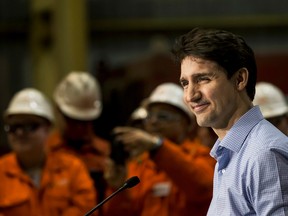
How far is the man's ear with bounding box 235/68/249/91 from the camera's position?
7.72 ft

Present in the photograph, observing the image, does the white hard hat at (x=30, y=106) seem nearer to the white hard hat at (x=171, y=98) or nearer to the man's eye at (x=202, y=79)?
the white hard hat at (x=171, y=98)

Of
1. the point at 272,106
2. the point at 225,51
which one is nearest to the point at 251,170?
the point at 225,51

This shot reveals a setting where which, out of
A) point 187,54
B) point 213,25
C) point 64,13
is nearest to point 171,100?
point 187,54

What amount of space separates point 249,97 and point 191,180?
1.61m

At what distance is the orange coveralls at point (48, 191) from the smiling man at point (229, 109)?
6.16 feet

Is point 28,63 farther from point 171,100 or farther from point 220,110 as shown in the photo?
point 220,110

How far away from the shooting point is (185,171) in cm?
396

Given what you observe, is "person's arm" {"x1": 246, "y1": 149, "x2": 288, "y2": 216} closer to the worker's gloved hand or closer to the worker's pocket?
the worker's gloved hand

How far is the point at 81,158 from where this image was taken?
4.86 metres

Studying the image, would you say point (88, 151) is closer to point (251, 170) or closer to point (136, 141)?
point (136, 141)

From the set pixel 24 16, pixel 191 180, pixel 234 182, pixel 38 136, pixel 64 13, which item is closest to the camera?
pixel 234 182

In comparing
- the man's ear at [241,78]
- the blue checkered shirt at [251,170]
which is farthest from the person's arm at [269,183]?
the man's ear at [241,78]

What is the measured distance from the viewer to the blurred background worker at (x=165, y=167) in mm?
3934

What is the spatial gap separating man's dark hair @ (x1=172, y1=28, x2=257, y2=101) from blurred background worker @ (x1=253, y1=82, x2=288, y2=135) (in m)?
1.67
